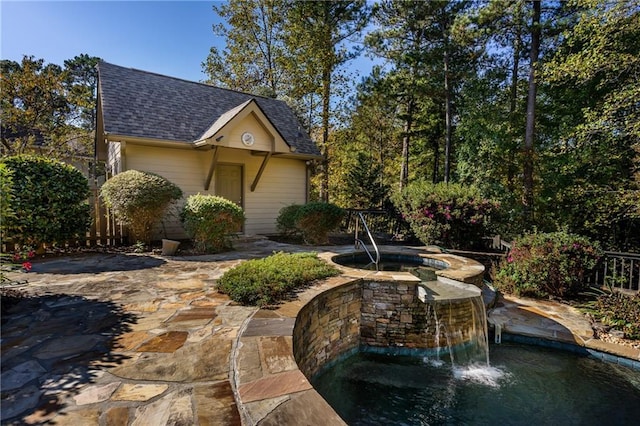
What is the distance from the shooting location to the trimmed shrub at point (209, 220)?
22.7 feet

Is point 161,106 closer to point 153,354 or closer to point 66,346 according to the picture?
point 66,346

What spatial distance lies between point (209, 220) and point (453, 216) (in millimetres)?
6098

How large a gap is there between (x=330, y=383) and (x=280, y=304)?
125cm

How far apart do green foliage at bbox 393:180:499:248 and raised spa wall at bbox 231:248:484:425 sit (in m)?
2.44

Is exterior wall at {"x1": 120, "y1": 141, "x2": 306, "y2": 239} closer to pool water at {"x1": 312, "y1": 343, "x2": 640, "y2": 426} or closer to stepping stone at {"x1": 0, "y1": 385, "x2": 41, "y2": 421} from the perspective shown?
pool water at {"x1": 312, "y1": 343, "x2": 640, "y2": 426}

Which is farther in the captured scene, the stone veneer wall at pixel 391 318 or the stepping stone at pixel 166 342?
the stone veneer wall at pixel 391 318

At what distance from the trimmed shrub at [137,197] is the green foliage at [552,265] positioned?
7.74 m

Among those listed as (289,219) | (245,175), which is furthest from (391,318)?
(245,175)

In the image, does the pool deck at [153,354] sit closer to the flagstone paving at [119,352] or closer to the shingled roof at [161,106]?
the flagstone paving at [119,352]

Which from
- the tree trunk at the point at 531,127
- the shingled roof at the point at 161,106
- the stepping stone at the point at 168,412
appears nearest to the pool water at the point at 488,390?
the stepping stone at the point at 168,412

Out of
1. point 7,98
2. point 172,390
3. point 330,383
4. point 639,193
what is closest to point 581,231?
point 639,193

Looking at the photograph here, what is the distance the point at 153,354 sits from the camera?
246 cm

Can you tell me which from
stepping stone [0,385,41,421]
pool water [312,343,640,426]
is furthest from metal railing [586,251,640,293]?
stepping stone [0,385,41,421]

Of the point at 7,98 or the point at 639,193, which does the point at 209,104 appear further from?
the point at 639,193
